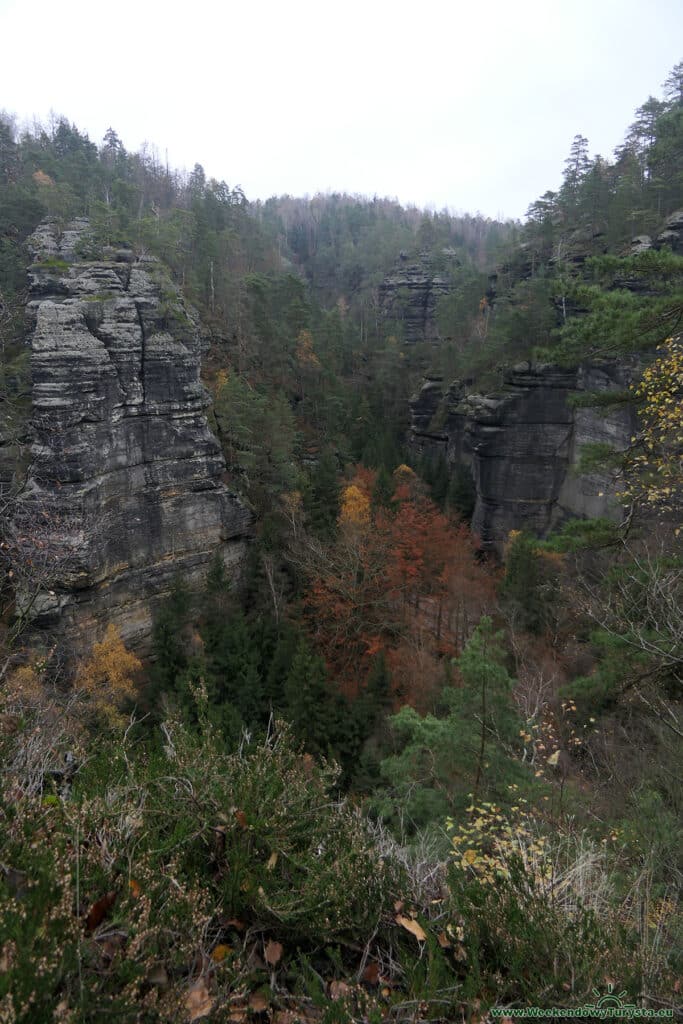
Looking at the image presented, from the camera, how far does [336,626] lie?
1983 centimetres

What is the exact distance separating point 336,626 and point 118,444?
10794 mm

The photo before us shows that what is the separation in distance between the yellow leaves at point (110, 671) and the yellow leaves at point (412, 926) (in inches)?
595

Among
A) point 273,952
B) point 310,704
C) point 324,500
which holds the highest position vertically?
point 273,952

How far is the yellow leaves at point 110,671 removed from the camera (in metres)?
17.1

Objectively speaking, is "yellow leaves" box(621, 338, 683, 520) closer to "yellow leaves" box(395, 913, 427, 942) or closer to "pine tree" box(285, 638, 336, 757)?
"yellow leaves" box(395, 913, 427, 942)

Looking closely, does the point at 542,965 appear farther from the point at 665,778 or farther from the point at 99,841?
the point at 665,778

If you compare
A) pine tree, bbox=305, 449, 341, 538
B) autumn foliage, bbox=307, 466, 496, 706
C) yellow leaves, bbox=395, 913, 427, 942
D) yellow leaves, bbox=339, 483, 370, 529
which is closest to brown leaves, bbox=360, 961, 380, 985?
yellow leaves, bbox=395, 913, 427, 942

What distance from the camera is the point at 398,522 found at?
74.2 feet

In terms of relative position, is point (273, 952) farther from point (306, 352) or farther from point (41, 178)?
point (41, 178)

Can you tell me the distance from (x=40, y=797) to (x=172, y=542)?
21.0 m

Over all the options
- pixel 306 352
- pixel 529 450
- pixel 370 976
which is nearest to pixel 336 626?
pixel 529 450

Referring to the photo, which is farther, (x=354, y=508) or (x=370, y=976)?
(x=354, y=508)

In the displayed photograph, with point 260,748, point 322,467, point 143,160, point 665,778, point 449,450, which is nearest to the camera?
point 260,748

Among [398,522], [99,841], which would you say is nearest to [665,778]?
[99,841]
